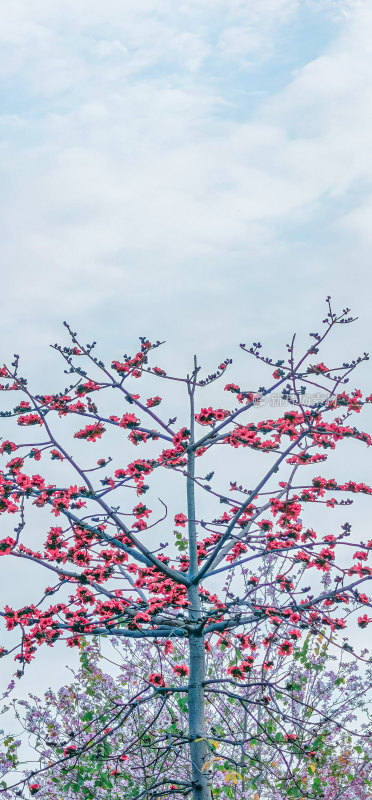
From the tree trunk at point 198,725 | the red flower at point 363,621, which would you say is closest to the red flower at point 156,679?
the tree trunk at point 198,725

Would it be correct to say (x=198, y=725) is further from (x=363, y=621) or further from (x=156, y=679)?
(x=363, y=621)

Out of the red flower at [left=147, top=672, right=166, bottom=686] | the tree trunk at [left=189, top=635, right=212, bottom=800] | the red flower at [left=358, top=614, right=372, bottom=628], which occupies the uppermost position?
the red flower at [left=358, top=614, right=372, bottom=628]

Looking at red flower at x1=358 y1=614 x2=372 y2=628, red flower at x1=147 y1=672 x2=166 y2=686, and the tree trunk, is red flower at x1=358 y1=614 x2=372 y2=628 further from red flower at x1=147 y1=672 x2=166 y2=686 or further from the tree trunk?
red flower at x1=147 y1=672 x2=166 y2=686

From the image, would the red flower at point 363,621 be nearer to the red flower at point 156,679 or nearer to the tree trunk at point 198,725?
the tree trunk at point 198,725

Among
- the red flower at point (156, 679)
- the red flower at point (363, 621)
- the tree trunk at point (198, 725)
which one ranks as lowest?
the tree trunk at point (198, 725)

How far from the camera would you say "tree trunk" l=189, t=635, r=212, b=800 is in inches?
271

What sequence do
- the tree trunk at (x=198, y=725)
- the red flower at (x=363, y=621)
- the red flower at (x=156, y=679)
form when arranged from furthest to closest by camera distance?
the red flower at (x=363, y=621)
the red flower at (x=156, y=679)
the tree trunk at (x=198, y=725)

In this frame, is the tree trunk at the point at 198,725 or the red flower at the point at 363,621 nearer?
the tree trunk at the point at 198,725

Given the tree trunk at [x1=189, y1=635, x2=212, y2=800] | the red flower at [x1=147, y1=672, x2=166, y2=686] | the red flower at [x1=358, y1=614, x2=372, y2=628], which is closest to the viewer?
the tree trunk at [x1=189, y1=635, x2=212, y2=800]

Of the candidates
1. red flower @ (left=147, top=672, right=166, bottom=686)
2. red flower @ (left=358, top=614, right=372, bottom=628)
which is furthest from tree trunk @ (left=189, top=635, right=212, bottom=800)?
red flower @ (left=358, top=614, right=372, bottom=628)

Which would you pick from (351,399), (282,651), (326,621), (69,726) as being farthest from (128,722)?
(351,399)

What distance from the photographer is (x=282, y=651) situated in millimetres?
8016

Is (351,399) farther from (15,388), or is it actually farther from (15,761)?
(15,761)

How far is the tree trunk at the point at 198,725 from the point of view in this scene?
6879 mm
